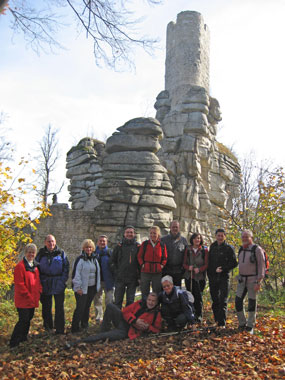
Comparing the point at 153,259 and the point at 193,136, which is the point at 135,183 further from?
the point at 193,136

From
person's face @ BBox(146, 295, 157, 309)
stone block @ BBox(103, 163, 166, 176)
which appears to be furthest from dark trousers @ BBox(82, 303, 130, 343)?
stone block @ BBox(103, 163, 166, 176)

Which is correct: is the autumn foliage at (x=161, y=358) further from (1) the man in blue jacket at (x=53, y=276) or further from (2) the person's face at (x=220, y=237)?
(2) the person's face at (x=220, y=237)

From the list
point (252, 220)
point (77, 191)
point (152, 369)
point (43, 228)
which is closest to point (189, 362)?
point (152, 369)

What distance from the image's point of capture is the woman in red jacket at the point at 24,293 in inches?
248

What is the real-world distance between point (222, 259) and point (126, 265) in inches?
78.7

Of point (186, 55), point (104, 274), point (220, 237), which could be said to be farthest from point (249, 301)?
point (186, 55)

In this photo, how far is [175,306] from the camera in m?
6.57

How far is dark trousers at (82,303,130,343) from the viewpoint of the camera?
20.7 feet

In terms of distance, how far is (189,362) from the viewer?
5301 millimetres

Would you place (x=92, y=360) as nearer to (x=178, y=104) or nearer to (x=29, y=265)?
(x=29, y=265)

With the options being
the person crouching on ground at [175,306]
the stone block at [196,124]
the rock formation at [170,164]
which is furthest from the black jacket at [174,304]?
the stone block at [196,124]

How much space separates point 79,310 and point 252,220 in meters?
6.25

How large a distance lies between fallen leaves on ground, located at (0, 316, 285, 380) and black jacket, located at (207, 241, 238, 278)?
109cm

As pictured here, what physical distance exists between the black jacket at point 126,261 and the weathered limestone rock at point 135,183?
23.9 ft
